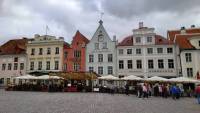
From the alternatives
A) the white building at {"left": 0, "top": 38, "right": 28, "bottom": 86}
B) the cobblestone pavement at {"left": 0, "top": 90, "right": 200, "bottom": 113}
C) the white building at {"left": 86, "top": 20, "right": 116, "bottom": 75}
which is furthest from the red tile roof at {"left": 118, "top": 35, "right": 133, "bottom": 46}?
the cobblestone pavement at {"left": 0, "top": 90, "right": 200, "bottom": 113}

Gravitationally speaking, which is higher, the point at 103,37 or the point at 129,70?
the point at 103,37

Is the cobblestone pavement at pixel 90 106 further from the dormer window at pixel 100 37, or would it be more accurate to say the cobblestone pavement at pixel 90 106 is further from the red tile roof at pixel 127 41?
the dormer window at pixel 100 37

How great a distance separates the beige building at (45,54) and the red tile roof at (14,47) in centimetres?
228

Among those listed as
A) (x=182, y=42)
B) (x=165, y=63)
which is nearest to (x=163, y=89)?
(x=165, y=63)

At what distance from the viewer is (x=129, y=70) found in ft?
145

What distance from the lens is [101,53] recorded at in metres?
46.0

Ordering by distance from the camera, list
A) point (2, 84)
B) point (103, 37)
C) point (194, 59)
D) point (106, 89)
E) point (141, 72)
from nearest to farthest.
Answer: point (106, 89)
point (194, 59)
point (141, 72)
point (103, 37)
point (2, 84)

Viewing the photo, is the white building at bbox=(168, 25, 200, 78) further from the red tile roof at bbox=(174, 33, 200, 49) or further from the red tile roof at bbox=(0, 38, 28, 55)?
the red tile roof at bbox=(0, 38, 28, 55)

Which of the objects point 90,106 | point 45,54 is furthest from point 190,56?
point 90,106

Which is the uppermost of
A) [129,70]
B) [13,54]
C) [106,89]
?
[13,54]

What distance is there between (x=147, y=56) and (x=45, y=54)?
789 inches

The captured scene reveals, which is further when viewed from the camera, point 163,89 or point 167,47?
point 167,47

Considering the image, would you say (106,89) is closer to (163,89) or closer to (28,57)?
(163,89)

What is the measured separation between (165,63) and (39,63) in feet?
79.6
